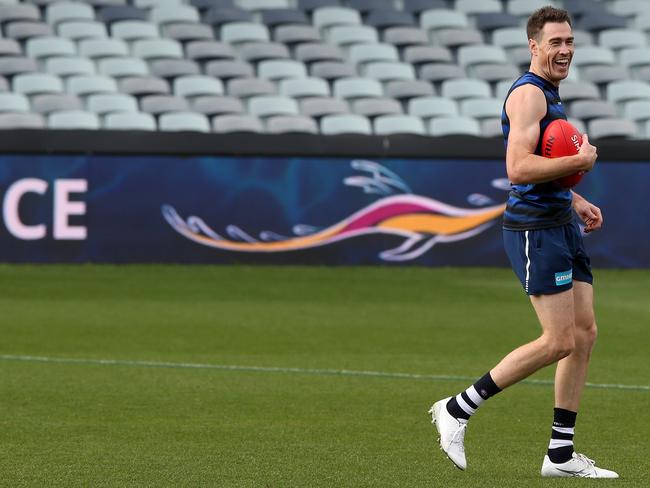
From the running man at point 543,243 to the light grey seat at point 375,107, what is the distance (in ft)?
44.9

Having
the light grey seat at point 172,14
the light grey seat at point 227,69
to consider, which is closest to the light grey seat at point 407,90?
the light grey seat at point 227,69

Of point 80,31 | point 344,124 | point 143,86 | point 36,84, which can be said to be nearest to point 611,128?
point 344,124

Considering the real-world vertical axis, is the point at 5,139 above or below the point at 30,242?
above

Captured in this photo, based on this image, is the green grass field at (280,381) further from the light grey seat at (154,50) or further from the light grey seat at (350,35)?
the light grey seat at (350,35)

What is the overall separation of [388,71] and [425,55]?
0.93m

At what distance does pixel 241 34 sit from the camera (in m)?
21.0

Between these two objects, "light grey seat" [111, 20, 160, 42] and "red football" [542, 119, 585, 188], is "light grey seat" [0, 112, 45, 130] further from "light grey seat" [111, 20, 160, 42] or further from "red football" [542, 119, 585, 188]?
"red football" [542, 119, 585, 188]

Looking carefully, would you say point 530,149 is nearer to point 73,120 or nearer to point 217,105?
point 73,120

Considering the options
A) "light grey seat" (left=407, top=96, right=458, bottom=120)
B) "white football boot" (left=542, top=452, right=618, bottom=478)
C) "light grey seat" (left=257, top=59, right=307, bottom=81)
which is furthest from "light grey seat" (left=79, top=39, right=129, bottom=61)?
"white football boot" (left=542, top=452, right=618, bottom=478)

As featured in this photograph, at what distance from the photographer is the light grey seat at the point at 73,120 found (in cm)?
1748

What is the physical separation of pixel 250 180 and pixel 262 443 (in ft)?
33.6

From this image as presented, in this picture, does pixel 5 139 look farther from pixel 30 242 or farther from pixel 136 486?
pixel 136 486

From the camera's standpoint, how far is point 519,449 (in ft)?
21.4

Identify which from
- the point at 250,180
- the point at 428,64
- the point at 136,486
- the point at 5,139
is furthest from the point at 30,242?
the point at 136,486
